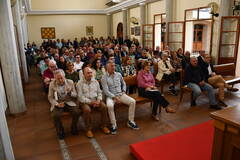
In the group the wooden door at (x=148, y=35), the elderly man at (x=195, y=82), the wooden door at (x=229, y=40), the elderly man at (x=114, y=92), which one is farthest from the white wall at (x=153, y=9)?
the elderly man at (x=114, y=92)

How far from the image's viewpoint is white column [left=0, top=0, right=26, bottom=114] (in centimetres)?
438

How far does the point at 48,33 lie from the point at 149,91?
16.4 m

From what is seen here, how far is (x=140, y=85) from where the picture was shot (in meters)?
→ 4.54

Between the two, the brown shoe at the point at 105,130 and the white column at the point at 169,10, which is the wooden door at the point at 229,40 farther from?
the brown shoe at the point at 105,130

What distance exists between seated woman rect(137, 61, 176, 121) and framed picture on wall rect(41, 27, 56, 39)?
16.0m

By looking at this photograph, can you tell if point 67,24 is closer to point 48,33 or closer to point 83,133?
point 48,33

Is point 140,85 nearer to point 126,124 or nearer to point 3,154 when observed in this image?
point 126,124

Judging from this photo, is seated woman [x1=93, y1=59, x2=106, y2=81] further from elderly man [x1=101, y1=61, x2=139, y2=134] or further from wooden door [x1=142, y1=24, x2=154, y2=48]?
wooden door [x1=142, y1=24, x2=154, y2=48]

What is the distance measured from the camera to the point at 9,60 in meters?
4.54

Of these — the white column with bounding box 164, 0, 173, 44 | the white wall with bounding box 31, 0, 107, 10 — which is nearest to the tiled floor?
the white column with bounding box 164, 0, 173, 44

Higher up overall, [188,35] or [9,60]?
[188,35]

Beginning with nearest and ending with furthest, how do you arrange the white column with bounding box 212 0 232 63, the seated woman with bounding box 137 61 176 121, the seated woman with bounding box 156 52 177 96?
the seated woman with bounding box 137 61 176 121, the seated woman with bounding box 156 52 177 96, the white column with bounding box 212 0 232 63

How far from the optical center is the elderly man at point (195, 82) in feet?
16.3

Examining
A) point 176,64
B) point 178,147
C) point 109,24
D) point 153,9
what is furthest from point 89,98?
point 109,24
